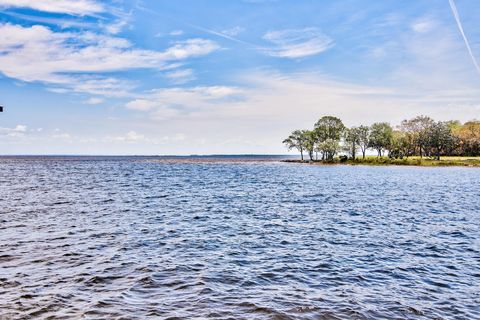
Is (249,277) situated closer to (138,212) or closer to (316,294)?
(316,294)

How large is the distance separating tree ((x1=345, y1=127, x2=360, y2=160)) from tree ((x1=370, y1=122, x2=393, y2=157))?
6.84 metres

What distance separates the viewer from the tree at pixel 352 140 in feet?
614

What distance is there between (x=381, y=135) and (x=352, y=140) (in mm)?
14383

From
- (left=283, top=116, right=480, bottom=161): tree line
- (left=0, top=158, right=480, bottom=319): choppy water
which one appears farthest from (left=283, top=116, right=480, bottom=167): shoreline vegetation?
(left=0, top=158, right=480, bottom=319): choppy water

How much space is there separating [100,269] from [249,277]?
7.27 meters

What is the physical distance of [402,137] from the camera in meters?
191

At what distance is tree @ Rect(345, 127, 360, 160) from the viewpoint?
18712 cm

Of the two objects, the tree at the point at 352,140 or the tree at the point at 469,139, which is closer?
the tree at the point at 469,139

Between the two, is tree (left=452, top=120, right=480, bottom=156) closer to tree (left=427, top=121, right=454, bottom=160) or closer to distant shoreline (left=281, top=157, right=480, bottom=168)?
tree (left=427, top=121, right=454, bottom=160)

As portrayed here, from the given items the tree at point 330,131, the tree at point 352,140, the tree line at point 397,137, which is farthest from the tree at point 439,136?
the tree at point 330,131

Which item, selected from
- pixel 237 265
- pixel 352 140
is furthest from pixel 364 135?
pixel 237 265

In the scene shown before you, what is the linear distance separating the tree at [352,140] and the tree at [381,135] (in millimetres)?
6839

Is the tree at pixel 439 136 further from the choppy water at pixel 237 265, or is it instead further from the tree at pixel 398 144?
the choppy water at pixel 237 265

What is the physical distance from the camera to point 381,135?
592ft
